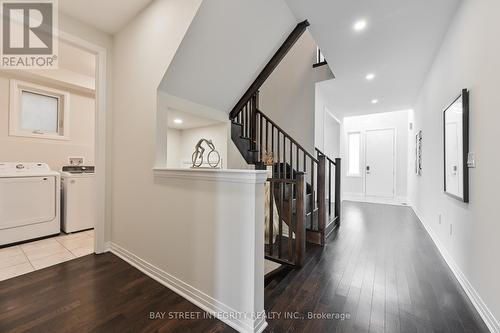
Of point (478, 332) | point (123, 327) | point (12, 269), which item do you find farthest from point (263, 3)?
point (12, 269)

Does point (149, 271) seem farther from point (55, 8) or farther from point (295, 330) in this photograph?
point (55, 8)

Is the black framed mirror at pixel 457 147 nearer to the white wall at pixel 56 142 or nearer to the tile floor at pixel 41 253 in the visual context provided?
the tile floor at pixel 41 253

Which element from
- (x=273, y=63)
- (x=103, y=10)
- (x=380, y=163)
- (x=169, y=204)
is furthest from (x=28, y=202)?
(x=380, y=163)

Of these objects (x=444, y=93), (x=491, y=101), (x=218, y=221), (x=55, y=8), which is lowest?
(x=218, y=221)

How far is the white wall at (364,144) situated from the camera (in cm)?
608

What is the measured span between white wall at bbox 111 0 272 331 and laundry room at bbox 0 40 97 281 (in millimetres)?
667

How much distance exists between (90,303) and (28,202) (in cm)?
219

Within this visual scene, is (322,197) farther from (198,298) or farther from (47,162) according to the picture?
(47,162)

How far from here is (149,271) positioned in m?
2.05

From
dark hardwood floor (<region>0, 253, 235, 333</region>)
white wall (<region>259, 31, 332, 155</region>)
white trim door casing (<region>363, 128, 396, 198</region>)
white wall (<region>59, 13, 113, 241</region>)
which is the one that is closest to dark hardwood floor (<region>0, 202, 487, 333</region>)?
dark hardwood floor (<region>0, 253, 235, 333</region>)

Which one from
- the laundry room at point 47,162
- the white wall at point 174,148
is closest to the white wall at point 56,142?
the laundry room at point 47,162

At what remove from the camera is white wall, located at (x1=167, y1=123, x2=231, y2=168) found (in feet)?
10.5

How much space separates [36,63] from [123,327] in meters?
3.67

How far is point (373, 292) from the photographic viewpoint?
1.75 meters
